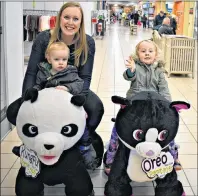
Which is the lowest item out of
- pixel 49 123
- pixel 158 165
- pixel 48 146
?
pixel 158 165

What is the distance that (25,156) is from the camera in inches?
89.4

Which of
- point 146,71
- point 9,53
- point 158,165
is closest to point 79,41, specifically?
point 146,71

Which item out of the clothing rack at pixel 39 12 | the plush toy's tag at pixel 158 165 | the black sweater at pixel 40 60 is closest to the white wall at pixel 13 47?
the black sweater at pixel 40 60

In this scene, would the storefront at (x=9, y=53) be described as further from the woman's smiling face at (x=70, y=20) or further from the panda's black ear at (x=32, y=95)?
the panda's black ear at (x=32, y=95)

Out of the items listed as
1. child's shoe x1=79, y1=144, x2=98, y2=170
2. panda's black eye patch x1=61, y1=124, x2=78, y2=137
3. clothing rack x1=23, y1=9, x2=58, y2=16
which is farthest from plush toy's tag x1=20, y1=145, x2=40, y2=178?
clothing rack x1=23, y1=9, x2=58, y2=16

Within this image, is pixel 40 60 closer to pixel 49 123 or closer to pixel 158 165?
pixel 49 123

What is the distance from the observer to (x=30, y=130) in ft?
6.84

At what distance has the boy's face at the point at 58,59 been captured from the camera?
225cm

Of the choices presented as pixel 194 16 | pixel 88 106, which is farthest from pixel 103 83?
pixel 194 16

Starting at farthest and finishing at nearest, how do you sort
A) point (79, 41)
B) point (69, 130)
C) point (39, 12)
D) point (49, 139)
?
1. point (39, 12)
2. point (79, 41)
3. point (69, 130)
4. point (49, 139)

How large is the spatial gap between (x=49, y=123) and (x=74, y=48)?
2.21 feet

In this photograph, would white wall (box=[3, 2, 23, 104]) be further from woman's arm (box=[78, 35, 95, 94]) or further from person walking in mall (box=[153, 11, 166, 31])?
person walking in mall (box=[153, 11, 166, 31])

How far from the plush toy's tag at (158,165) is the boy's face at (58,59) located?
2.74ft

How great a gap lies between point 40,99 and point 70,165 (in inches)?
19.9
